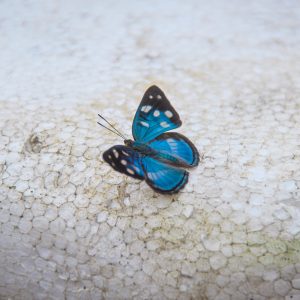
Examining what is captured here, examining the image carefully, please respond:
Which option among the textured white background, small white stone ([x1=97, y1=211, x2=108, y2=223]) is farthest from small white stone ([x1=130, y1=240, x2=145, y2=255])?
small white stone ([x1=97, y1=211, x2=108, y2=223])

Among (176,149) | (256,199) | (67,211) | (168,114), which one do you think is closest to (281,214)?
(256,199)

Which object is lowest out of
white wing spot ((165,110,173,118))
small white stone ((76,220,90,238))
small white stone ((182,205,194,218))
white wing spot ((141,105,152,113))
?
small white stone ((76,220,90,238))

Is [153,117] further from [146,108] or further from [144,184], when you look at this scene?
[144,184]

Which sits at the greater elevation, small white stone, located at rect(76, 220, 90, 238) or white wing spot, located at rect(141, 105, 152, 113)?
white wing spot, located at rect(141, 105, 152, 113)

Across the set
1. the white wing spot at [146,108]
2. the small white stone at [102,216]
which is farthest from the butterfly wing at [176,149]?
the small white stone at [102,216]

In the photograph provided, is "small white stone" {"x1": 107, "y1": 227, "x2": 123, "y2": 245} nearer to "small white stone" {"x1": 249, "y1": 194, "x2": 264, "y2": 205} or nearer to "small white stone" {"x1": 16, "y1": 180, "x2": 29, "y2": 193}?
"small white stone" {"x1": 16, "y1": 180, "x2": 29, "y2": 193}

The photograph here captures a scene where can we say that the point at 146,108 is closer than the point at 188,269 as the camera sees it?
No
